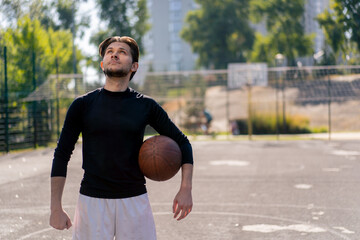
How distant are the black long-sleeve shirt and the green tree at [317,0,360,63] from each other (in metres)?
38.3

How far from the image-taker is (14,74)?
71.8 ft

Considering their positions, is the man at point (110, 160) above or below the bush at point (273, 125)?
above

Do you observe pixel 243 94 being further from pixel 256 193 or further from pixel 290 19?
pixel 256 193

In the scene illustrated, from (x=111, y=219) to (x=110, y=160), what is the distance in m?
0.39

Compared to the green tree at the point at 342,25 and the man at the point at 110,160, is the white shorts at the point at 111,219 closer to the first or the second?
the man at the point at 110,160

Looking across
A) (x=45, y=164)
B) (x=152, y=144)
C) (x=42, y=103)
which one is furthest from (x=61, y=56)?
(x=152, y=144)

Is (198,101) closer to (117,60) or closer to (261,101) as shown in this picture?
(261,101)

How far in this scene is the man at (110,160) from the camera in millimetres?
3791

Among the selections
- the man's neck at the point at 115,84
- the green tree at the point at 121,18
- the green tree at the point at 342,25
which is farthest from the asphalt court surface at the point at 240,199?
the green tree at the point at 121,18

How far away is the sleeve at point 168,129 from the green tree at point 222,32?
6774cm

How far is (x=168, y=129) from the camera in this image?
4055mm

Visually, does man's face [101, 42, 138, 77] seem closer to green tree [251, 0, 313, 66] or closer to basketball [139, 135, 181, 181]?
basketball [139, 135, 181, 181]

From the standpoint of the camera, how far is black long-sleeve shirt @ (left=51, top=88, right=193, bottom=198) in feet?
12.5

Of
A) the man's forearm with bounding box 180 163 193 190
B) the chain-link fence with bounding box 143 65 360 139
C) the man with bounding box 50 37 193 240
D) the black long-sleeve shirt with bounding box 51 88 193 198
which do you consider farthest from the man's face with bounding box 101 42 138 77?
the chain-link fence with bounding box 143 65 360 139
